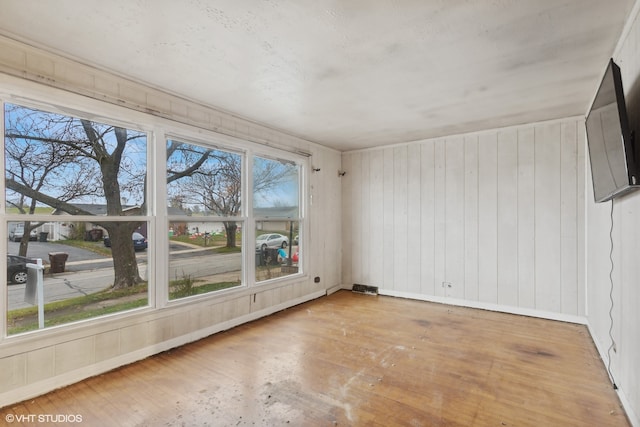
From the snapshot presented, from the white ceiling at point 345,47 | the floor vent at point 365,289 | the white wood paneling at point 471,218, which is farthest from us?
the floor vent at point 365,289

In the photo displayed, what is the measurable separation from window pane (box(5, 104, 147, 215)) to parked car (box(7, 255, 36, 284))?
0.35m

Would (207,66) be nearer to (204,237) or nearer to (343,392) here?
(204,237)

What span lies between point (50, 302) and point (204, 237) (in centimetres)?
144

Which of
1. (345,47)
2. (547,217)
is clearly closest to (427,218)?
(547,217)

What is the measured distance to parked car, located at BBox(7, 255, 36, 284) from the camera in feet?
7.47

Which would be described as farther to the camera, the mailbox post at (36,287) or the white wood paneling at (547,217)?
the white wood paneling at (547,217)

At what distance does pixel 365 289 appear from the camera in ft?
18.2

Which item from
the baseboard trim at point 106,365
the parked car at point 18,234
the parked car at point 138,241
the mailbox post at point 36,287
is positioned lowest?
the baseboard trim at point 106,365

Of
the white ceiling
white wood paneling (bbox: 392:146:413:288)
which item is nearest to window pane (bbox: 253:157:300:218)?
the white ceiling

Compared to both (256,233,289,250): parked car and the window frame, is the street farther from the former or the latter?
(256,233,289,250): parked car

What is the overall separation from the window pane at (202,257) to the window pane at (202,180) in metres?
0.16

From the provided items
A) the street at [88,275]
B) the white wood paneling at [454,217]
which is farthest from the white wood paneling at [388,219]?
the street at [88,275]

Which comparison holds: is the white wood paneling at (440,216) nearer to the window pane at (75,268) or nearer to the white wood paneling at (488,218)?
the white wood paneling at (488,218)

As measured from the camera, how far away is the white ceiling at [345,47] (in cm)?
190
